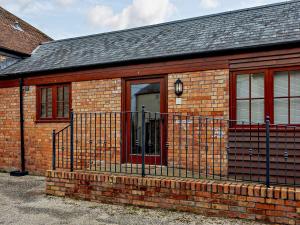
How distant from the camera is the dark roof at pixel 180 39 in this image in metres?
6.07

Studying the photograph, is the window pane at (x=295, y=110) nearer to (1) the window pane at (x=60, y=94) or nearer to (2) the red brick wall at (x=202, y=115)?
(2) the red brick wall at (x=202, y=115)

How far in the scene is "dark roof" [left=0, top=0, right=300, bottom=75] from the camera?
6.07 m

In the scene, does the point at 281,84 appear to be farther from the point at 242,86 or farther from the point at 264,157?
the point at 264,157

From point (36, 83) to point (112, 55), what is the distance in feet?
7.81

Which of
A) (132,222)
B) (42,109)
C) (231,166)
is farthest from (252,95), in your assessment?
(42,109)

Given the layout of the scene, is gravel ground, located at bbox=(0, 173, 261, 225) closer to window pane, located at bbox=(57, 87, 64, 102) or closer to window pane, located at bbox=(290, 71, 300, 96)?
window pane, located at bbox=(290, 71, 300, 96)

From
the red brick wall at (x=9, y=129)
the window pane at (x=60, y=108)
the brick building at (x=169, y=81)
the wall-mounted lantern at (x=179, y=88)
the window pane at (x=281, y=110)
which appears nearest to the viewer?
the window pane at (x=281, y=110)

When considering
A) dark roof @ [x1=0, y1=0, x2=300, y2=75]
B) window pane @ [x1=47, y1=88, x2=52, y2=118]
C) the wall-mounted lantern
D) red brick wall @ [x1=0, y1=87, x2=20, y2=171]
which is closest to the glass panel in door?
the wall-mounted lantern

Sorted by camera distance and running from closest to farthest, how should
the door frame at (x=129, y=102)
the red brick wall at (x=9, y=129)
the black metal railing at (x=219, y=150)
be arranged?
the black metal railing at (x=219, y=150) < the door frame at (x=129, y=102) < the red brick wall at (x=9, y=129)

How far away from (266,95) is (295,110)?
0.58m

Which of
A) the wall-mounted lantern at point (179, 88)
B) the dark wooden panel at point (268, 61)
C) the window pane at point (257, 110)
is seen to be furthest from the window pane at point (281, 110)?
the wall-mounted lantern at point (179, 88)

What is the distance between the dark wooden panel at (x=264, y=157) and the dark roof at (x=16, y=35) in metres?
7.47

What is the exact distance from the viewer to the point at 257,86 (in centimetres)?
584

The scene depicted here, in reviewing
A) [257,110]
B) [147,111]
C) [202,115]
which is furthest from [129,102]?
[257,110]
